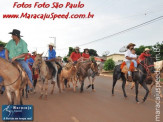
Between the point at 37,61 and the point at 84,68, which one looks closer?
the point at 37,61

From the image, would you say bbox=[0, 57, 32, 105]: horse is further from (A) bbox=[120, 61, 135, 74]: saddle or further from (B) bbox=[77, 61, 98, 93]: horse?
(B) bbox=[77, 61, 98, 93]: horse

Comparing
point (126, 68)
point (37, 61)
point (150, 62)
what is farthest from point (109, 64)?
point (37, 61)

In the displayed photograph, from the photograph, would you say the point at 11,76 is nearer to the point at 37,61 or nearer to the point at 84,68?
the point at 37,61

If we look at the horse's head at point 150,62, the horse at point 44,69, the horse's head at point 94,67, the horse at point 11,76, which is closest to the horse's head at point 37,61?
the horse at point 44,69

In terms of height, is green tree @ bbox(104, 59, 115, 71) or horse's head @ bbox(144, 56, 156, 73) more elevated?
horse's head @ bbox(144, 56, 156, 73)

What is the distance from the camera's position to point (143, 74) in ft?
34.8

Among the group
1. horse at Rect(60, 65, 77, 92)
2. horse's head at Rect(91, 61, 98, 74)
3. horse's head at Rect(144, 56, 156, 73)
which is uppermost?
horse's head at Rect(144, 56, 156, 73)

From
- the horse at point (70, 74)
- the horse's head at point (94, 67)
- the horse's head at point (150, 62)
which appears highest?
the horse's head at point (150, 62)

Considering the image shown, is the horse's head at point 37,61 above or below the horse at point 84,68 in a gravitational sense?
above

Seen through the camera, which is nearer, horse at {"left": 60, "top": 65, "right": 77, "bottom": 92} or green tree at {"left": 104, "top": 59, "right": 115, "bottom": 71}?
horse at {"left": 60, "top": 65, "right": 77, "bottom": 92}

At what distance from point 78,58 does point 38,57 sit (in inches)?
195

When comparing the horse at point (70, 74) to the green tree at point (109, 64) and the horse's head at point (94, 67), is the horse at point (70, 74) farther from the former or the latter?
the green tree at point (109, 64)

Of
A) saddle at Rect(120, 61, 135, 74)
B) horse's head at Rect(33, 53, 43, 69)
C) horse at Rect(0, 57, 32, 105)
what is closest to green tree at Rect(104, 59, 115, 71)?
saddle at Rect(120, 61, 135, 74)

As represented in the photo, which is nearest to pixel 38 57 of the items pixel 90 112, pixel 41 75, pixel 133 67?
pixel 41 75
